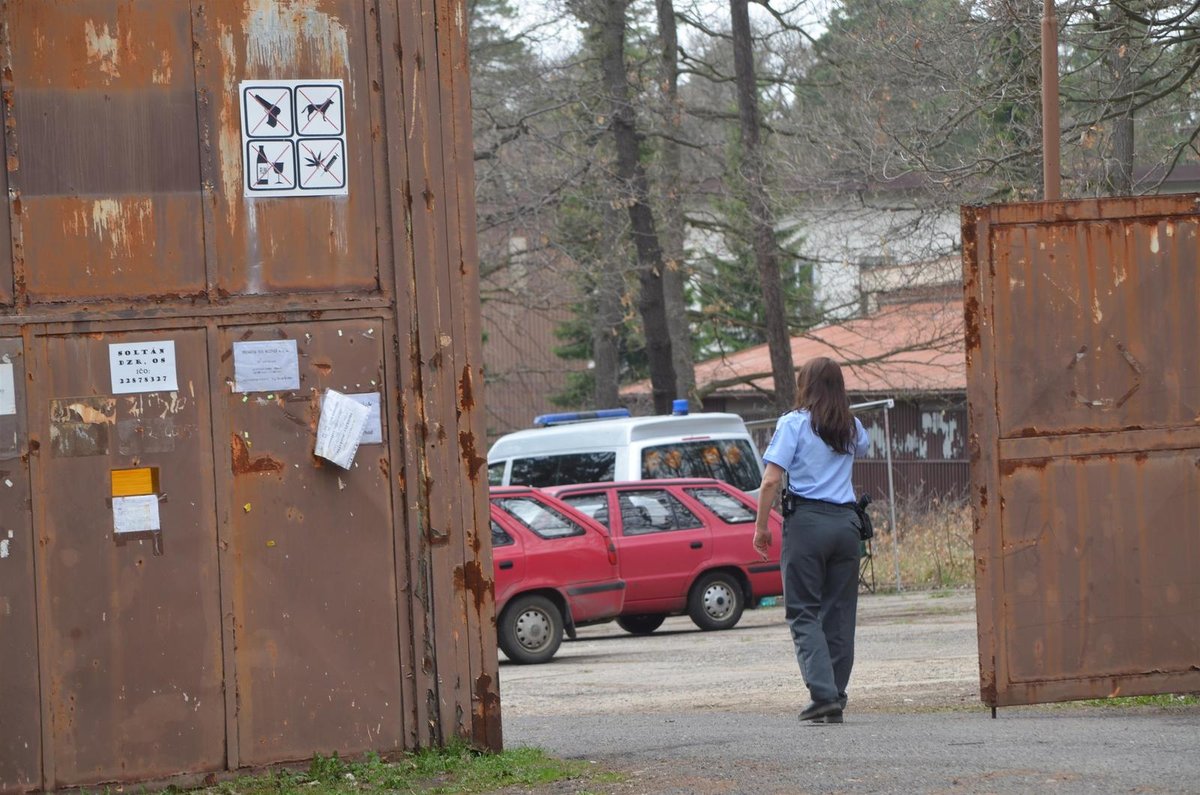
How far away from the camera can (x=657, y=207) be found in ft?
90.3

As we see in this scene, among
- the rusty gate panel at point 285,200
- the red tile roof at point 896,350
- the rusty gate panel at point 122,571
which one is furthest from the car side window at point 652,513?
the rusty gate panel at point 122,571

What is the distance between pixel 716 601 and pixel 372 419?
11.1 metres

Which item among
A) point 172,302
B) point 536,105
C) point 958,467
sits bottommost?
point 958,467

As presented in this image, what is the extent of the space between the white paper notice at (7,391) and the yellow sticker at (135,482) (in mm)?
443

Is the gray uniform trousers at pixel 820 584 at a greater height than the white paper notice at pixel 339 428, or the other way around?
the white paper notice at pixel 339 428

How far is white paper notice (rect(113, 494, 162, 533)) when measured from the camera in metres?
6.15

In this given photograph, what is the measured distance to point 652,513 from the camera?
16828 millimetres

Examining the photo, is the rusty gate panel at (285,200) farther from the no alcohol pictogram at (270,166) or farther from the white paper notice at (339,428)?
the white paper notice at (339,428)

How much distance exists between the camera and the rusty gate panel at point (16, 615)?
599 cm

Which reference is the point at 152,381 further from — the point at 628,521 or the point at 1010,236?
the point at 628,521

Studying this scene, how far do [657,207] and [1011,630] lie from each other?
20.7m

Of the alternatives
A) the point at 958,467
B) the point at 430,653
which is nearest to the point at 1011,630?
the point at 430,653

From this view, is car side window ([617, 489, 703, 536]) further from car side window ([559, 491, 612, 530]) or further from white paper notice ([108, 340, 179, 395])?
white paper notice ([108, 340, 179, 395])

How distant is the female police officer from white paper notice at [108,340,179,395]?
3.02 meters
